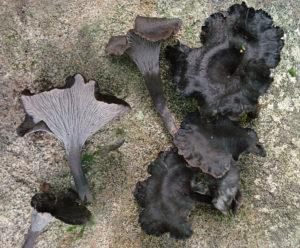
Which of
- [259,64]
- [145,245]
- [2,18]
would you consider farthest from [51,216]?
[259,64]

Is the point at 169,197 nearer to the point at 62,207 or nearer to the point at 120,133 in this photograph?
the point at 120,133

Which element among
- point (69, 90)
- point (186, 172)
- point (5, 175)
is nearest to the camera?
point (69, 90)

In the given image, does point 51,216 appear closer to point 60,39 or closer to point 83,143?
point 83,143

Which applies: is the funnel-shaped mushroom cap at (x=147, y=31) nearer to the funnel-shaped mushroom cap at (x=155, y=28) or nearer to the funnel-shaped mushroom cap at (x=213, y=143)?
the funnel-shaped mushroom cap at (x=155, y=28)

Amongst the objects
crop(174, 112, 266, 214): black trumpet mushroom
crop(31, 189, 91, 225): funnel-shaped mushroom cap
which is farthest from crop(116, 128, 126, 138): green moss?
crop(31, 189, 91, 225): funnel-shaped mushroom cap

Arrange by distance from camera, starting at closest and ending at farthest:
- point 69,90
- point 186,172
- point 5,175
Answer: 1. point 69,90
2. point 186,172
3. point 5,175
